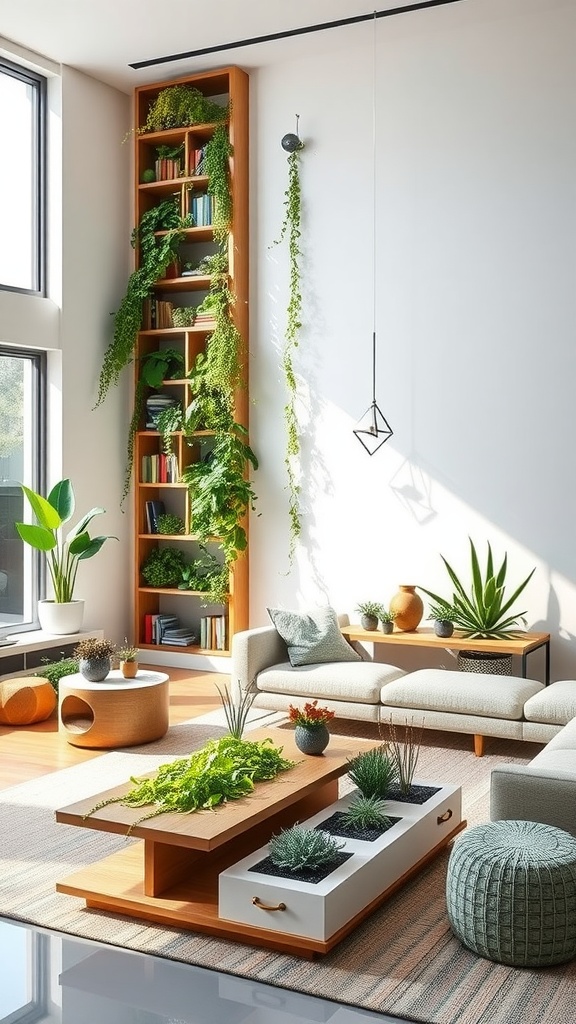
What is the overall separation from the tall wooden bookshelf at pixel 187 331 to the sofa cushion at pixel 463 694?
6.85 ft

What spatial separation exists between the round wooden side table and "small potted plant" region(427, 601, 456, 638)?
5.37ft

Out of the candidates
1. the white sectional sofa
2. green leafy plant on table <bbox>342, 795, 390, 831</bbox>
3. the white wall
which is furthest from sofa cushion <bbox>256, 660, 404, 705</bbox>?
green leafy plant on table <bbox>342, 795, 390, 831</bbox>

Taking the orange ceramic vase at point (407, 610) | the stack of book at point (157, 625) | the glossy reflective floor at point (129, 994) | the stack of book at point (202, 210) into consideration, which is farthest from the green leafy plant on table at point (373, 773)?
the stack of book at point (202, 210)

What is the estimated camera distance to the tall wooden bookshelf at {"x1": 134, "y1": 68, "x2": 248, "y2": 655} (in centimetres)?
731

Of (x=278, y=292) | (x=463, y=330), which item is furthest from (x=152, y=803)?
(x=278, y=292)

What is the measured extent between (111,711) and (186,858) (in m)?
1.92

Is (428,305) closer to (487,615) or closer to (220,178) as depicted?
(220,178)

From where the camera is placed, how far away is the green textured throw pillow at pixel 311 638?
602cm

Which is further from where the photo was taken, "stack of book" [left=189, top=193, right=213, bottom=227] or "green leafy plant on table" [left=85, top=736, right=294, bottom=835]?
"stack of book" [left=189, top=193, right=213, bottom=227]

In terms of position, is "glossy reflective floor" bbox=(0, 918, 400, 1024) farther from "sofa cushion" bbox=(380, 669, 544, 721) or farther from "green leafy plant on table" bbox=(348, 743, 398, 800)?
"sofa cushion" bbox=(380, 669, 544, 721)

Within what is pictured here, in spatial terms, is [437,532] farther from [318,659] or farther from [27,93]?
[27,93]

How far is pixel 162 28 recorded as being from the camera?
21.4ft

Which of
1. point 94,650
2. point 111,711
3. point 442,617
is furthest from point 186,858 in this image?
point 442,617

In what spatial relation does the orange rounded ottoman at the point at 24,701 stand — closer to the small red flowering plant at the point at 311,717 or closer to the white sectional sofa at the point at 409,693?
the white sectional sofa at the point at 409,693
